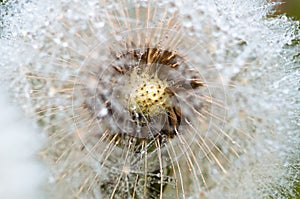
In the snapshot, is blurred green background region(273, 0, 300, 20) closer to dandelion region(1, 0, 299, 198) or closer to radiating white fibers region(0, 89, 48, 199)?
dandelion region(1, 0, 299, 198)

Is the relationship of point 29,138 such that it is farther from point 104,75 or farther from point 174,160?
point 174,160

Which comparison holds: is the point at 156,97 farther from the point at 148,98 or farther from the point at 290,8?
the point at 290,8

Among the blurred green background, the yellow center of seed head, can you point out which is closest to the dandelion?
the yellow center of seed head

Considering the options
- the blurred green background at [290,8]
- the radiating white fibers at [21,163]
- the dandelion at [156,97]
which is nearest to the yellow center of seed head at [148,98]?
the dandelion at [156,97]

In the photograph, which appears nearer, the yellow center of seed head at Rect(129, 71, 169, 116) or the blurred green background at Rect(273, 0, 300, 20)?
the yellow center of seed head at Rect(129, 71, 169, 116)

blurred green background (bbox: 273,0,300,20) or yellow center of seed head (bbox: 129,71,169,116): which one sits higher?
blurred green background (bbox: 273,0,300,20)

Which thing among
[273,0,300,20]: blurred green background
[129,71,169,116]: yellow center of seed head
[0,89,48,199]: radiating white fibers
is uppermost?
[273,0,300,20]: blurred green background

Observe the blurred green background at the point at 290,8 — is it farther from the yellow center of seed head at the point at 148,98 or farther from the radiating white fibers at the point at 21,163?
the radiating white fibers at the point at 21,163
